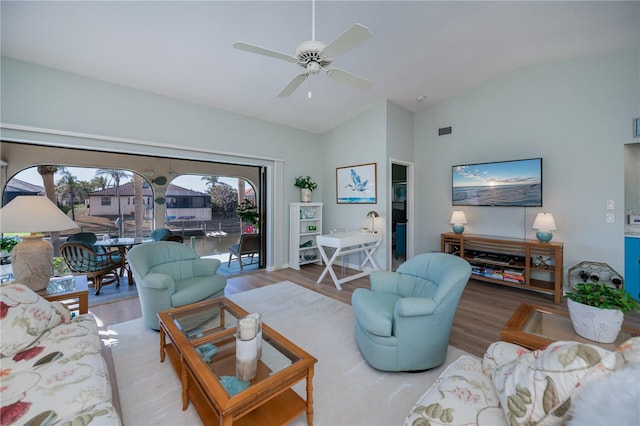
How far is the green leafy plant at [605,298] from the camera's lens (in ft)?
5.15

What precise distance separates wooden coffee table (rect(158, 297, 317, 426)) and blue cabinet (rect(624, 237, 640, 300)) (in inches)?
168

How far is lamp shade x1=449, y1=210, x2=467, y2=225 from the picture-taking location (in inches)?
168

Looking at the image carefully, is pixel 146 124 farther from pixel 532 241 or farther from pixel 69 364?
pixel 532 241

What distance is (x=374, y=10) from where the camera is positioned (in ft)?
8.36

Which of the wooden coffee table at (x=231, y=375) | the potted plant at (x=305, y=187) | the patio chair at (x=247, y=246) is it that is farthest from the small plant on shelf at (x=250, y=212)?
the wooden coffee table at (x=231, y=375)

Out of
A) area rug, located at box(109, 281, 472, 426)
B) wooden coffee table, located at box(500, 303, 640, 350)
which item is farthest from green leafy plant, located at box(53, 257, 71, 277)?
wooden coffee table, located at box(500, 303, 640, 350)

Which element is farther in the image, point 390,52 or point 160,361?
point 390,52

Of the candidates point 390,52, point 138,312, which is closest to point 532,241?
point 390,52

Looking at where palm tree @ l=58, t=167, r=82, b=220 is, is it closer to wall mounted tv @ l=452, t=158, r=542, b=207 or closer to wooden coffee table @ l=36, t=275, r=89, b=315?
wooden coffee table @ l=36, t=275, r=89, b=315

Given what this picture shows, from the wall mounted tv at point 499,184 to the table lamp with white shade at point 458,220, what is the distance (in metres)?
0.25

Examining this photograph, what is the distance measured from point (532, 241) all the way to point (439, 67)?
9.19 ft

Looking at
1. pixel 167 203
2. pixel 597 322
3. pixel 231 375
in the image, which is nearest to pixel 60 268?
pixel 167 203

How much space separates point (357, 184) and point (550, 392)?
4.29 metres

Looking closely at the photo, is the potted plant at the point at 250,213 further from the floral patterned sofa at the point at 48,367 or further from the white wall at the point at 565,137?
the white wall at the point at 565,137
